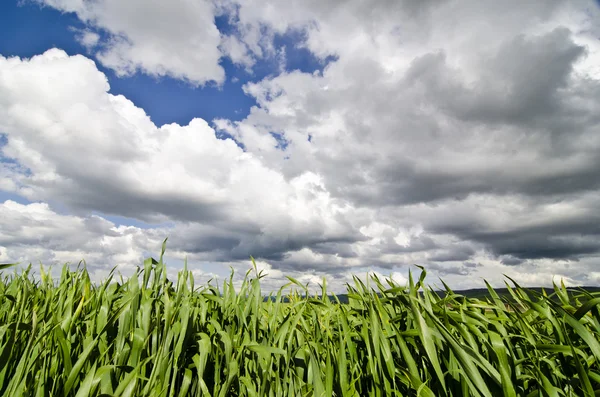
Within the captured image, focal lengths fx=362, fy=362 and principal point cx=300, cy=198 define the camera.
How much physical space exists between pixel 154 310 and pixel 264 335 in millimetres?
788

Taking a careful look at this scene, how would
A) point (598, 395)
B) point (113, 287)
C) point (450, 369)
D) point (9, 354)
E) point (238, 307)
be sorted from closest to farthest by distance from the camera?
point (598, 395) → point (450, 369) → point (9, 354) → point (238, 307) → point (113, 287)

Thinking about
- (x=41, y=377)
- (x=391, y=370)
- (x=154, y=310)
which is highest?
(x=154, y=310)

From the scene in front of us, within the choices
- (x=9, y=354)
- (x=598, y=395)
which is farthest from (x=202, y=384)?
(x=598, y=395)

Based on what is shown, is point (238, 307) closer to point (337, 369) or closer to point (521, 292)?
point (337, 369)

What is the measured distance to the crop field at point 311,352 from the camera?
169 centimetres

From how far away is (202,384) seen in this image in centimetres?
179

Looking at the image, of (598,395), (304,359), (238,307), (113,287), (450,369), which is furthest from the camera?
(113,287)

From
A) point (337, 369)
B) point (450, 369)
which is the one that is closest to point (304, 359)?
point (337, 369)

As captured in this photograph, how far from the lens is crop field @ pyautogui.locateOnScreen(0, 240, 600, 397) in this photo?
169cm

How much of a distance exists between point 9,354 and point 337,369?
185 centimetres

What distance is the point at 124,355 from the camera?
2.04 meters

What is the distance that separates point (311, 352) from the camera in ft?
6.07

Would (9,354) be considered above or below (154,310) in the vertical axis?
below

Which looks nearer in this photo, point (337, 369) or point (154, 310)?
point (337, 369)
